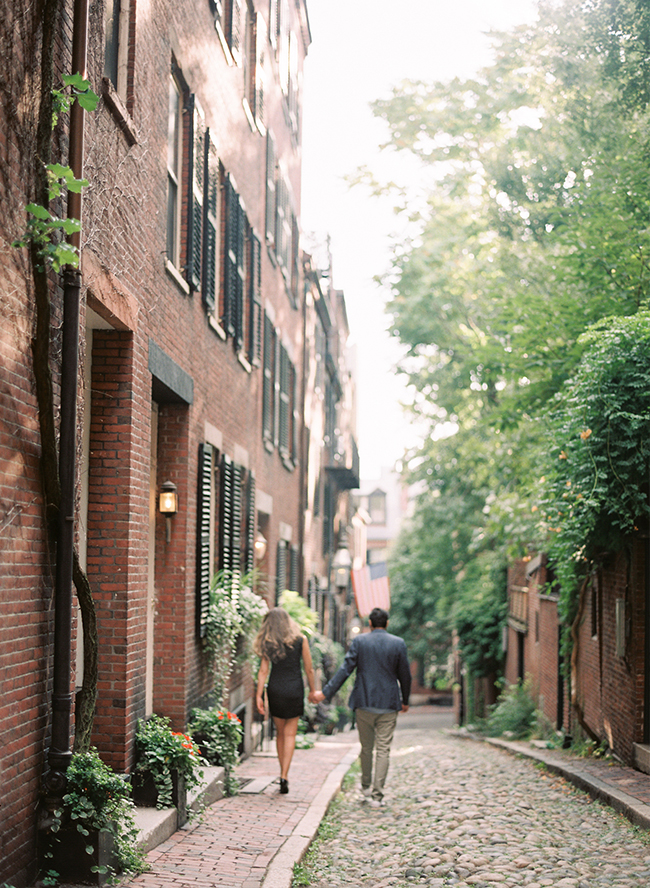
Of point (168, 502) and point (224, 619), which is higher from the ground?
point (168, 502)

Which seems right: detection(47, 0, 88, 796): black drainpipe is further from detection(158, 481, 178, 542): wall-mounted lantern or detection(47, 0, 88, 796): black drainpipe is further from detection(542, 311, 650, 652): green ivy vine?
detection(542, 311, 650, 652): green ivy vine

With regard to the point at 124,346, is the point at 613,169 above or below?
above

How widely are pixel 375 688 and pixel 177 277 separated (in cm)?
434

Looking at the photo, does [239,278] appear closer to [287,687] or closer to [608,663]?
[287,687]

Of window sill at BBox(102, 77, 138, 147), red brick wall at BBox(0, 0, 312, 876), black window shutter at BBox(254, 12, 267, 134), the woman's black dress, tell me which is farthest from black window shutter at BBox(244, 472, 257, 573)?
window sill at BBox(102, 77, 138, 147)

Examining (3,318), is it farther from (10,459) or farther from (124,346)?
(124,346)

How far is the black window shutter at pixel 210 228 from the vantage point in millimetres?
9492

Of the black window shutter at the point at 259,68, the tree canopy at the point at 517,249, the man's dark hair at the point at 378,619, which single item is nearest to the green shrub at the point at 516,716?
the tree canopy at the point at 517,249

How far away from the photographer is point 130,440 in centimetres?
677

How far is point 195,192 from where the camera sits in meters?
8.99

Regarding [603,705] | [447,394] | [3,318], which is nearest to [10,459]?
[3,318]

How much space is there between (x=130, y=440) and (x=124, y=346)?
0.66 metres

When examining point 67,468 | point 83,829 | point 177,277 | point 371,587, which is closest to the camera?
point 83,829

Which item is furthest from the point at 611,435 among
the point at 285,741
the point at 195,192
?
the point at 195,192
